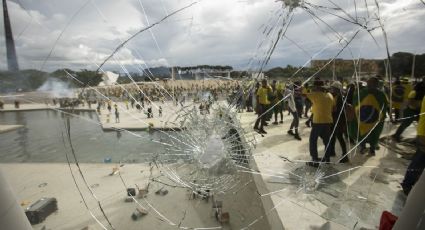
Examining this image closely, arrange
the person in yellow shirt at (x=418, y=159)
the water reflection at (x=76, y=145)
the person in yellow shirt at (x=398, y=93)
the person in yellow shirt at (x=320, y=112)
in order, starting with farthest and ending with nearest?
the water reflection at (x=76, y=145) < the person in yellow shirt at (x=398, y=93) < the person in yellow shirt at (x=320, y=112) < the person in yellow shirt at (x=418, y=159)

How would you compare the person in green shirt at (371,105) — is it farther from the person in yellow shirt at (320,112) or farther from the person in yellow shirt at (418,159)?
the person in yellow shirt at (418,159)

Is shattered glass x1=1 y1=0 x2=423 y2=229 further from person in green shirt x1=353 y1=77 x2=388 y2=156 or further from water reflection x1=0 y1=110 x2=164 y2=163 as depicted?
water reflection x1=0 y1=110 x2=164 y2=163

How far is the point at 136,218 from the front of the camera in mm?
5438

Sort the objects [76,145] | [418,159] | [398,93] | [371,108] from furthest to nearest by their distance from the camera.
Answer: [76,145], [398,93], [371,108], [418,159]

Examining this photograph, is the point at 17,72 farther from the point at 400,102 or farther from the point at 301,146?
the point at 400,102

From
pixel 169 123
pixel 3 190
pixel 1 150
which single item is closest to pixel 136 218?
pixel 169 123

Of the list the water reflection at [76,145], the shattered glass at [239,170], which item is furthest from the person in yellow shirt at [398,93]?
the water reflection at [76,145]

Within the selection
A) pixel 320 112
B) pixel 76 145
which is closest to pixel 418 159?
pixel 320 112

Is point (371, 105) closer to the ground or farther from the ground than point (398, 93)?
closer to the ground

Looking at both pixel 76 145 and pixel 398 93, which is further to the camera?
pixel 76 145

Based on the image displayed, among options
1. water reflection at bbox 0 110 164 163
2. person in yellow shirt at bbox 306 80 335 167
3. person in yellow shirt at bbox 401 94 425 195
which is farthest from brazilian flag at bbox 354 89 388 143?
water reflection at bbox 0 110 164 163

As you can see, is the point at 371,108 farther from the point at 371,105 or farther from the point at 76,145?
the point at 76,145

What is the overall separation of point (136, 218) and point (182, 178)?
1716 mm

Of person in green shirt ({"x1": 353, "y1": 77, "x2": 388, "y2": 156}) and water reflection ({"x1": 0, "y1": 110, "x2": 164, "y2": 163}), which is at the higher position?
person in green shirt ({"x1": 353, "y1": 77, "x2": 388, "y2": 156})
